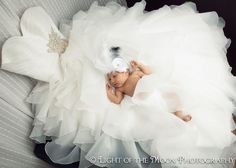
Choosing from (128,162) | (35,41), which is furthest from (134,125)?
(35,41)

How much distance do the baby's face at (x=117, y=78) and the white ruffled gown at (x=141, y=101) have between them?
1.2 inches

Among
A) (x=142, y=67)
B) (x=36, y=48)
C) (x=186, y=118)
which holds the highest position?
(x=36, y=48)

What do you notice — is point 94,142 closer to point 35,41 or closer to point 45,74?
point 45,74

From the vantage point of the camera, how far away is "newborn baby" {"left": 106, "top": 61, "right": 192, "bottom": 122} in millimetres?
966

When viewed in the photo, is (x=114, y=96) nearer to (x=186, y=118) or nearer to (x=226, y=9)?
(x=186, y=118)

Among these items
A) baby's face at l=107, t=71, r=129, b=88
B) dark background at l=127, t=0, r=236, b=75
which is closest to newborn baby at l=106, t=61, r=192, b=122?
baby's face at l=107, t=71, r=129, b=88

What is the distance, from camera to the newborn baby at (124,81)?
38.0 inches

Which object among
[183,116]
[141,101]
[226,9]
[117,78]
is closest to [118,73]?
[117,78]

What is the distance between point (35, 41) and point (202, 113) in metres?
0.57

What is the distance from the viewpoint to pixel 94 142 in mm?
946

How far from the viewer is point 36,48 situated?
98 cm

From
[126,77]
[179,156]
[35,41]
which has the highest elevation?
[35,41]

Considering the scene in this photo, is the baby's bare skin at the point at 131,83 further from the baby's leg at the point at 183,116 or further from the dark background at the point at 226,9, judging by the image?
the dark background at the point at 226,9

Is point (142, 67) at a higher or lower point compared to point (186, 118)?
higher
